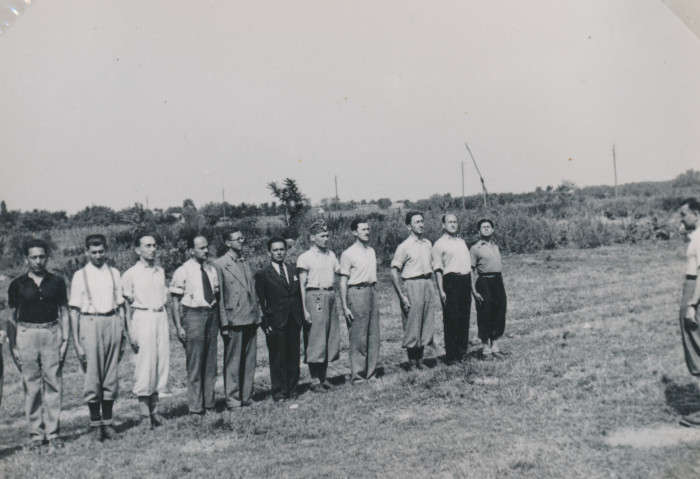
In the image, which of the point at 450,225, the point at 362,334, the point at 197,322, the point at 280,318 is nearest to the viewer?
the point at 197,322

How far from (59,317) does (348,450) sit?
9.25ft

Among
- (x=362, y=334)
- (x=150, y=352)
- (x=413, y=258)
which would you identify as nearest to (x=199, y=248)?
(x=150, y=352)

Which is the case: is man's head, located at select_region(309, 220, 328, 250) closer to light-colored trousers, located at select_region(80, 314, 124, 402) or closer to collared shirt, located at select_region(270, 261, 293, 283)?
collared shirt, located at select_region(270, 261, 293, 283)

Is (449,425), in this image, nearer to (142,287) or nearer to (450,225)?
(450,225)

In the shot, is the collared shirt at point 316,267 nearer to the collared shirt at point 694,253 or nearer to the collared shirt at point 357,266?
the collared shirt at point 357,266

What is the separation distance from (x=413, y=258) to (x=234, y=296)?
210 centimetres

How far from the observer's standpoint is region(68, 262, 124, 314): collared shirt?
5.01m

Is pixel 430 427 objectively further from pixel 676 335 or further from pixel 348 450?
pixel 676 335

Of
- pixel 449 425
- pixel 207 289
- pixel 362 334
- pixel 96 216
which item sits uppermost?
pixel 96 216

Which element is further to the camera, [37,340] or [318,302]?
[318,302]

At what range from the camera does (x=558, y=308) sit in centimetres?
985

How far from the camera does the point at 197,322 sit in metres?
5.46

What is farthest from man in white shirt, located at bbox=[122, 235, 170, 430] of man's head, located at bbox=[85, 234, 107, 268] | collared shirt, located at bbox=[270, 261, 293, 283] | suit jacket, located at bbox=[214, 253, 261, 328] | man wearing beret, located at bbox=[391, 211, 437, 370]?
man wearing beret, located at bbox=[391, 211, 437, 370]

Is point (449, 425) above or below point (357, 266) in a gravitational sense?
below
